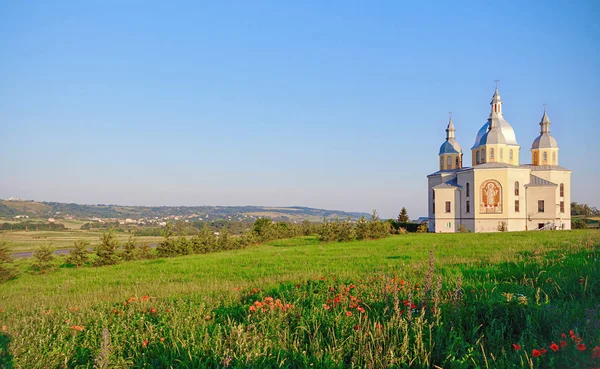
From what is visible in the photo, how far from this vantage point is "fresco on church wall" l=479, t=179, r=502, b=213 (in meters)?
41.7

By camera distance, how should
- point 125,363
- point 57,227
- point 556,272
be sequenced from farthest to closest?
1. point 57,227
2. point 556,272
3. point 125,363

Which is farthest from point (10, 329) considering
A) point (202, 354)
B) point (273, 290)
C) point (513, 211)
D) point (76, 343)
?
point (513, 211)

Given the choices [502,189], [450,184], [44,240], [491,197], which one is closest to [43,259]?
[44,240]

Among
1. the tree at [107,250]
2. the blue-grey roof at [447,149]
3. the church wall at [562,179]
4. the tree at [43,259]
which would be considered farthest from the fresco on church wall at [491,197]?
the tree at [43,259]

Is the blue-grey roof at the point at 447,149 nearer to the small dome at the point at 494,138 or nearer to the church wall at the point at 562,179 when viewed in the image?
the small dome at the point at 494,138

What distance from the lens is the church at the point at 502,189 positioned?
41.7 m

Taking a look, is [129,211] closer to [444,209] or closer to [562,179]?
[444,209]

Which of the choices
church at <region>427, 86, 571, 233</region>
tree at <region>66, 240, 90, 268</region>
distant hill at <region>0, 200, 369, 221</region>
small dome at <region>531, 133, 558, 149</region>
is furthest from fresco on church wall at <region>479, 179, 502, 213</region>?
tree at <region>66, 240, 90, 268</region>

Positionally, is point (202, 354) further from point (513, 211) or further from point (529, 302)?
point (513, 211)

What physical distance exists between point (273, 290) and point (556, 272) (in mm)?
5187

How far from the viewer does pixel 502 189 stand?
41.5 metres

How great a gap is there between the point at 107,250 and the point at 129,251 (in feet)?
5.76

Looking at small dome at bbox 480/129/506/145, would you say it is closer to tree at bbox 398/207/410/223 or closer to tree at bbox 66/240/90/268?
tree at bbox 398/207/410/223

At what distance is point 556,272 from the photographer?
743 cm
